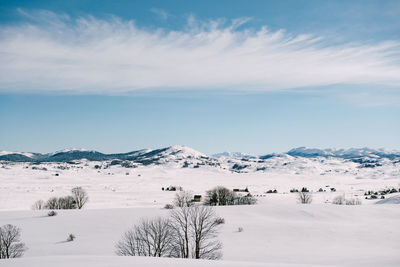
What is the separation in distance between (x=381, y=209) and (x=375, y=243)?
15.4 meters

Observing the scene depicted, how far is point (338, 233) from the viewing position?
34906 millimetres

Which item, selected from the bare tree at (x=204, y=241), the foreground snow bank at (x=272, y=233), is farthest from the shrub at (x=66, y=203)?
the bare tree at (x=204, y=241)

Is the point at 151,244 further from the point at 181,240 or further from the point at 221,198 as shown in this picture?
the point at 221,198

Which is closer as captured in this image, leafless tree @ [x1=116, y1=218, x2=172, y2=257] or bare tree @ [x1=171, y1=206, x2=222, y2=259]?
leafless tree @ [x1=116, y1=218, x2=172, y2=257]

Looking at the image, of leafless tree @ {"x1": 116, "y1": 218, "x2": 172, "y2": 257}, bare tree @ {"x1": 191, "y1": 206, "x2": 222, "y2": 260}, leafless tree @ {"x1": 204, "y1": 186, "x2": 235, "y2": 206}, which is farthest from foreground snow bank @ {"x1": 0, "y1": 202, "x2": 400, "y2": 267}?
leafless tree @ {"x1": 204, "y1": 186, "x2": 235, "y2": 206}

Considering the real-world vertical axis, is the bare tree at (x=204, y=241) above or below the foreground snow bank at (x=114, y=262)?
below

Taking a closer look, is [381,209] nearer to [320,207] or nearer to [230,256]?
[320,207]

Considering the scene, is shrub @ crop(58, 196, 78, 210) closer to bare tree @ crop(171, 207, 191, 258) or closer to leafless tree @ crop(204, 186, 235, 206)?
leafless tree @ crop(204, 186, 235, 206)

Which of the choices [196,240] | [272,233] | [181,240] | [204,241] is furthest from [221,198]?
[196,240]

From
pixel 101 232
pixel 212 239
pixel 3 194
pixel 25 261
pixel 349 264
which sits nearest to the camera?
pixel 25 261

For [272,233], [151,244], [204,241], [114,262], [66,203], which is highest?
[114,262]

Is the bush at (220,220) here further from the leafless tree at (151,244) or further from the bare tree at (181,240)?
the leafless tree at (151,244)

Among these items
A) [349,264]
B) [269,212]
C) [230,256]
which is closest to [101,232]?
[230,256]

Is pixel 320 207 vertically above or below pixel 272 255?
above
